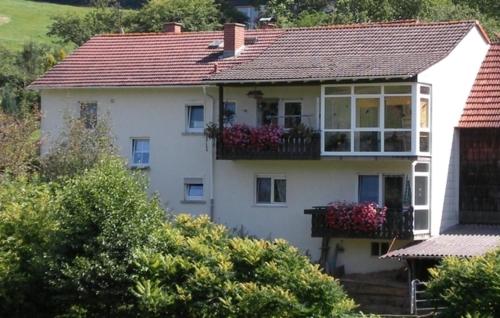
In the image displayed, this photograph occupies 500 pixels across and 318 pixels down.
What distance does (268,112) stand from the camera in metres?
41.1

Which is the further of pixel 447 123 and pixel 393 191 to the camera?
pixel 447 123

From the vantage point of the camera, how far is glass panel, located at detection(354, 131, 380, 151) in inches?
1500

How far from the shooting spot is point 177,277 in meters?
26.0

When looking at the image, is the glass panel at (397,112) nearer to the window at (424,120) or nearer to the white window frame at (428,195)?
the window at (424,120)

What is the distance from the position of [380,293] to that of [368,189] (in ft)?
12.0

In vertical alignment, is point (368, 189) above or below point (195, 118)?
below

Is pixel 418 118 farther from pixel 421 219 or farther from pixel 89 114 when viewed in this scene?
pixel 89 114

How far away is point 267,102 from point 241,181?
269cm

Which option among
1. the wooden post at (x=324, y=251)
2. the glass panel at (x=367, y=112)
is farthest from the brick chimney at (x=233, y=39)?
the wooden post at (x=324, y=251)

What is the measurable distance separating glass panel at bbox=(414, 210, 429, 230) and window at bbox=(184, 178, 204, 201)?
7547 millimetres

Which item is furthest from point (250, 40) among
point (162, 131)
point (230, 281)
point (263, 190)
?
point (230, 281)

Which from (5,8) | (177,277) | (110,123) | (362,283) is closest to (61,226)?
(177,277)

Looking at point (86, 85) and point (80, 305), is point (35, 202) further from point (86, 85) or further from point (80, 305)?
point (86, 85)

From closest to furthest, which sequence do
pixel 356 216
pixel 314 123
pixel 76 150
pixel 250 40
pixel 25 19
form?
1. pixel 356 216
2. pixel 314 123
3. pixel 76 150
4. pixel 250 40
5. pixel 25 19
